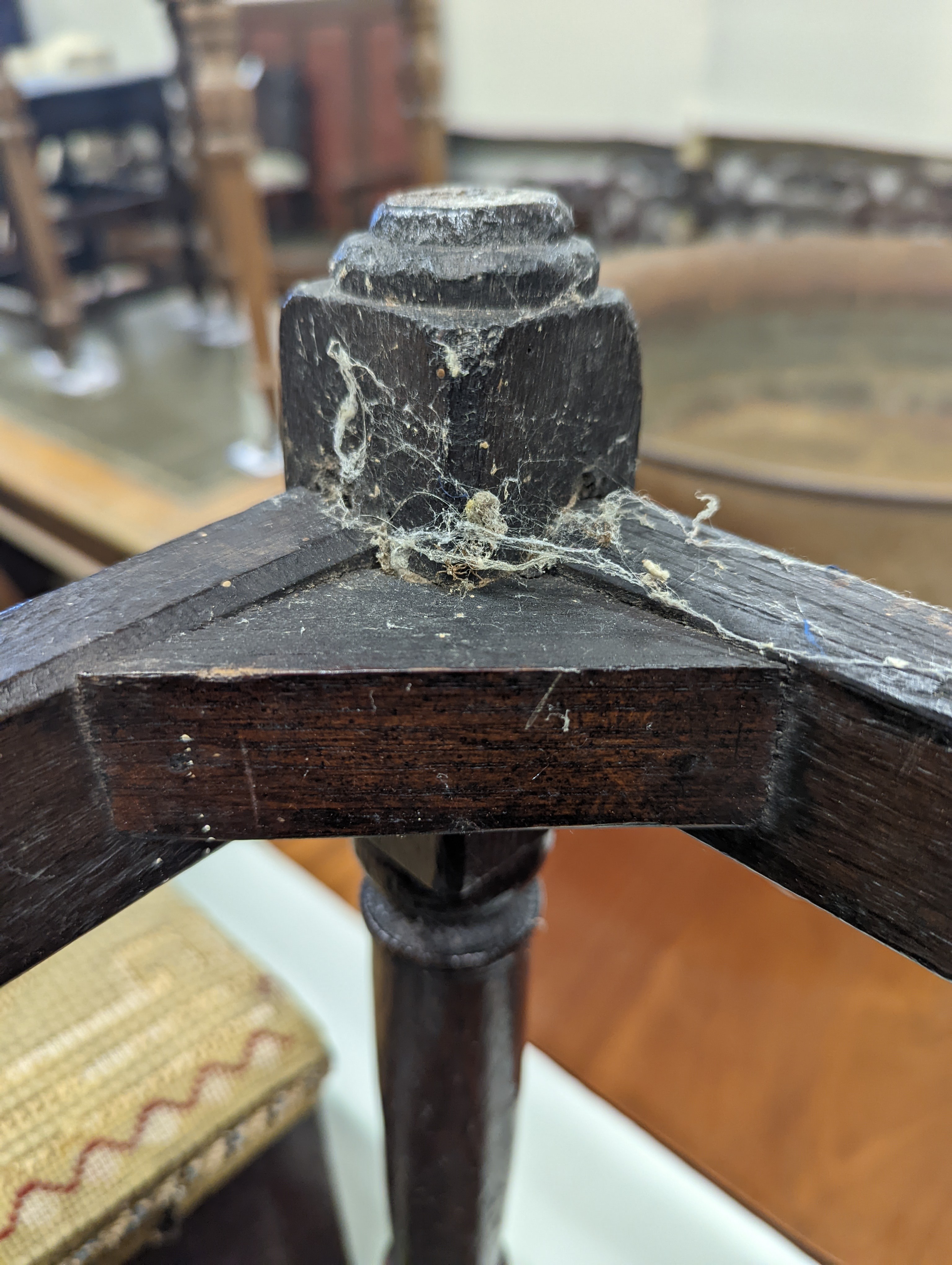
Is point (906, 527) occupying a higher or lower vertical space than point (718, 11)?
lower

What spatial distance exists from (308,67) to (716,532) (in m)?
2.62

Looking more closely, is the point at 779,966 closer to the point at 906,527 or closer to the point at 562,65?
the point at 906,527

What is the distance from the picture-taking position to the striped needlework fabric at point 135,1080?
66 centimetres

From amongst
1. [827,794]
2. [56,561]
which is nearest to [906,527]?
[827,794]

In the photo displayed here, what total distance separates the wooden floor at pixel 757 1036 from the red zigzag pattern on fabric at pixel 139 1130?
21 centimetres

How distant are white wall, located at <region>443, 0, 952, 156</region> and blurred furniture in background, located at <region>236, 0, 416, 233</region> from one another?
0.34 meters

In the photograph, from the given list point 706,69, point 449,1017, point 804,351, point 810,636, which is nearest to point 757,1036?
point 449,1017

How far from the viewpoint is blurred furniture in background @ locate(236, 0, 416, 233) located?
228 centimetres

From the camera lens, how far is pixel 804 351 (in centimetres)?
136

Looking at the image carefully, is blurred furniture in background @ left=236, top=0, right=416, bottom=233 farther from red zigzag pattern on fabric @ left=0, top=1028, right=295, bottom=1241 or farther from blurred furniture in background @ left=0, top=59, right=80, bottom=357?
red zigzag pattern on fabric @ left=0, top=1028, right=295, bottom=1241

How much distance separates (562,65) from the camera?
8.23 feet

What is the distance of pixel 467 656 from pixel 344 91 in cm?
268

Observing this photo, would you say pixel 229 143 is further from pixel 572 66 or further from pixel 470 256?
pixel 470 256

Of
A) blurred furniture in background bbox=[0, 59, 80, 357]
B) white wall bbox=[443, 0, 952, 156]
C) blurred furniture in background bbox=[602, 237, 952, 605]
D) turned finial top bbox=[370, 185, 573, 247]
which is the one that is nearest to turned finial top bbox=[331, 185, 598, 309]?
turned finial top bbox=[370, 185, 573, 247]
